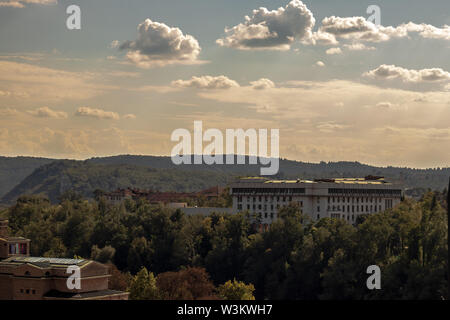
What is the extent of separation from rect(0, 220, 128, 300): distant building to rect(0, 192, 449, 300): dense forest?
649 inches

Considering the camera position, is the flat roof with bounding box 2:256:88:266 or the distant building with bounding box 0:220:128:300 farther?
the flat roof with bounding box 2:256:88:266

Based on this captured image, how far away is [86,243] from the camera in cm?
16625

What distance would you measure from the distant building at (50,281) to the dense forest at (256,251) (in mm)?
16496

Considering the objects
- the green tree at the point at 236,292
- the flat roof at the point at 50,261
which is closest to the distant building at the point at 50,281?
the flat roof at the point at 50,261

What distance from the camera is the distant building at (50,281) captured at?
9090 cm

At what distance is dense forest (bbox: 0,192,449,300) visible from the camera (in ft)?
374

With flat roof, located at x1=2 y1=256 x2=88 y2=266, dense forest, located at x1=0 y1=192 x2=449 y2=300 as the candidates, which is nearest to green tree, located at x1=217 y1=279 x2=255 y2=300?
dense forest, located at x1=0 y1=192 x2=449 y2=300

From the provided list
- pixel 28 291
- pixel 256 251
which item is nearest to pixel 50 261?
pixel 28 291

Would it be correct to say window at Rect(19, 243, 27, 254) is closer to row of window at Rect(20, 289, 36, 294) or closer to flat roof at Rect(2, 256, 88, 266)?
flat roof at Rect(2, 256, 88, 266)

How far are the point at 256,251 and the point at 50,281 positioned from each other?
60.7 meters

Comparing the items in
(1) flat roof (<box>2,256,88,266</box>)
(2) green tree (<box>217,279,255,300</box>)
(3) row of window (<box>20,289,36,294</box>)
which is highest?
(1) flat roof (<box>2,256,88,266</box>)
